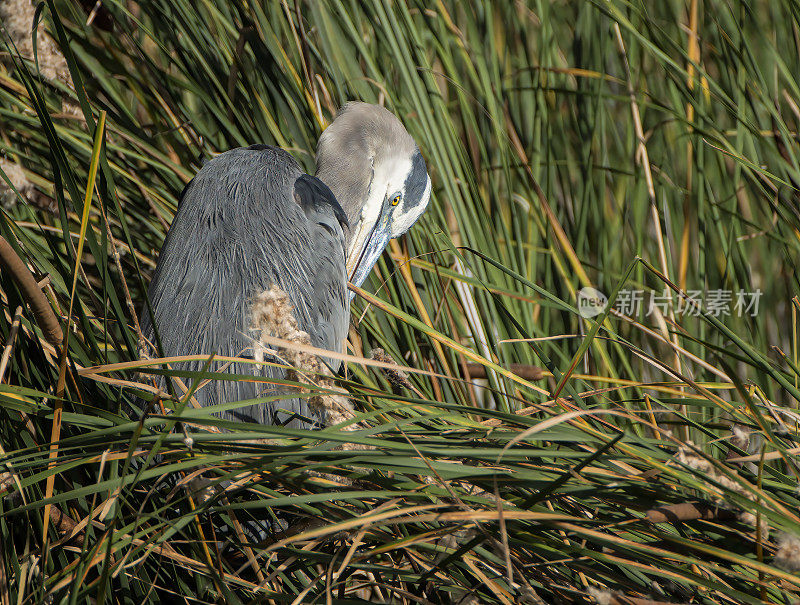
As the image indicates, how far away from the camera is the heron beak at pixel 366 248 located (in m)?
2.06

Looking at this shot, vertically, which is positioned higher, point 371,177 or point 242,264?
point 371,177

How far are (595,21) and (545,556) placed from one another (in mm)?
1665

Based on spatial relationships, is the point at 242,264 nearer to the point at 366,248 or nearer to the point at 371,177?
the point at 366,248

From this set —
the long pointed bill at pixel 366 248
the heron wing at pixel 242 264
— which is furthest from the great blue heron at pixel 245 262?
the long pointed bill at pixel 366 248

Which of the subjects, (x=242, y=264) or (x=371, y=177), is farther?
(x=371, y=177)

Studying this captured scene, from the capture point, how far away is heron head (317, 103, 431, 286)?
2.00 m

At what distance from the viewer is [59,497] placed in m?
0.79

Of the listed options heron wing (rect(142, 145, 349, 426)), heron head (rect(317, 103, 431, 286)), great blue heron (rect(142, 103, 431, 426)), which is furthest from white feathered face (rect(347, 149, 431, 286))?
heron wing (rect(142, 145, 349, 426))

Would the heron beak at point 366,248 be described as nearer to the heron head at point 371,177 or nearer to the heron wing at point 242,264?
the heron head at point 371,177

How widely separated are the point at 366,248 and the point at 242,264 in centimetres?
69

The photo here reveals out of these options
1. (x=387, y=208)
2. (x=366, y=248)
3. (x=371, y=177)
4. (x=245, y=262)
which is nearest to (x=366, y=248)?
(x=366, y=248)

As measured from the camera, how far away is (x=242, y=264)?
1476 millimetres

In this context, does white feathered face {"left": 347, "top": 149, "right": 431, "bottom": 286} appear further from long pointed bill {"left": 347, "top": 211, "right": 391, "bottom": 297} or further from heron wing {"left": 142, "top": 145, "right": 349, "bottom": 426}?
heron wing {"left": 142, "top": 145, "right": 349, "bottom": 426}

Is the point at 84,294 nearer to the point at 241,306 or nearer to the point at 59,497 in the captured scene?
the point at 241,306
